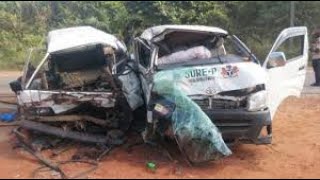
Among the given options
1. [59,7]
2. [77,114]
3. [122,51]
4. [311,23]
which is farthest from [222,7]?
[77,114]

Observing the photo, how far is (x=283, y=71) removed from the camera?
877 centimetres

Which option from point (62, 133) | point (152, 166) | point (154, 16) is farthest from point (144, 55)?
point (154, 16)

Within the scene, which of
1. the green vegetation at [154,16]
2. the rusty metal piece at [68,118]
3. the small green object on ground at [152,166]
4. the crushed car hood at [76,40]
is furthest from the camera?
the green vegetation at [154,16]

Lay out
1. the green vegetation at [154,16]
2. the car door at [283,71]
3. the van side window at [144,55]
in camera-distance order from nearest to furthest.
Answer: the car door at [283,71] → the van side window at [144,55] → the green vegetation at [154,16]

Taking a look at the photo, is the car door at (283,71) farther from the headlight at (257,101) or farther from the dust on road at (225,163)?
the dust on road at (225,163)

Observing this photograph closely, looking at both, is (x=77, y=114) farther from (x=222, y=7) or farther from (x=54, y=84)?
(x=222, y=7)

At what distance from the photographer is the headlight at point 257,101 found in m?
7.87

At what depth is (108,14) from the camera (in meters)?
27.1

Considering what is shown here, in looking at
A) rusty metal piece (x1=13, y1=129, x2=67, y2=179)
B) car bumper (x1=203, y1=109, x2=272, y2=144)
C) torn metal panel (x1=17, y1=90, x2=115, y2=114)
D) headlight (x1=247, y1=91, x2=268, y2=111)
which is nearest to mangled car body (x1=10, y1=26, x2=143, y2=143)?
torn metal panel (x1=17, y1=90, x2=115, y2=114)

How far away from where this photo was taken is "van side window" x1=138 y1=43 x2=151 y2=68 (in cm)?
912

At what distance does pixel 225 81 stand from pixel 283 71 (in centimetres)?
128

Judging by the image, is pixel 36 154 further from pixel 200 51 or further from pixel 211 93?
pixel 200 51

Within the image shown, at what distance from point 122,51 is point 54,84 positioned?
1563mm

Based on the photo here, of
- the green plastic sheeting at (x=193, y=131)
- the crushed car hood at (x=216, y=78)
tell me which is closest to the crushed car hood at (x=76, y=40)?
the crushed car hood at (x=216, y=78)
